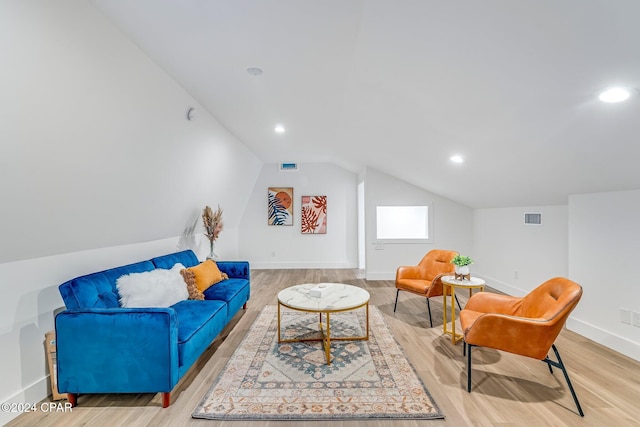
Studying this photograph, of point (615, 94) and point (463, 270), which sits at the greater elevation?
point (615, 94)

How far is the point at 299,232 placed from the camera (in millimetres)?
6988

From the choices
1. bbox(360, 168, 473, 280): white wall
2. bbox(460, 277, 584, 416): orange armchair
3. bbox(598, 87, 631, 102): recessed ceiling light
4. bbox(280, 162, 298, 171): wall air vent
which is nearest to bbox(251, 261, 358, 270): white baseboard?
bbox(360, 168, 473, 280): white wall

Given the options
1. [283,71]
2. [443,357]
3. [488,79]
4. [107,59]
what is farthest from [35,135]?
[443,357]

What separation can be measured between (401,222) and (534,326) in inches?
191

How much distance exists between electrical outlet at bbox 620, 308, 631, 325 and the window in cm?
330

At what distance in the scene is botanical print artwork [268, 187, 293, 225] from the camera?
22.7ft

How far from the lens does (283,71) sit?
262 centimetres

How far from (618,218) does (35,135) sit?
15.3 feet

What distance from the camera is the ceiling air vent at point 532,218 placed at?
13.4 feet

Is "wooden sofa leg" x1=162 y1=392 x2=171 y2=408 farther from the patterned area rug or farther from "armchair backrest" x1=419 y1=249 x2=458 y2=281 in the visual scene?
"armchair backrest" x1=419 y1=249 x2=458 y2=281

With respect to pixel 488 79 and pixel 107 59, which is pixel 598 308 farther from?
pixel 107 59

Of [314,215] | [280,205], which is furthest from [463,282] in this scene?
[280,205]

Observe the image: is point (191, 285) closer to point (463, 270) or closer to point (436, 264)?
point (463, 270)

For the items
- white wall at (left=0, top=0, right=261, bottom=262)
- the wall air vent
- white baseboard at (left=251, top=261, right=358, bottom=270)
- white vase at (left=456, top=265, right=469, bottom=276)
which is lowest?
white baseboard at (left=251, top=261, right=358, bottom=270)
